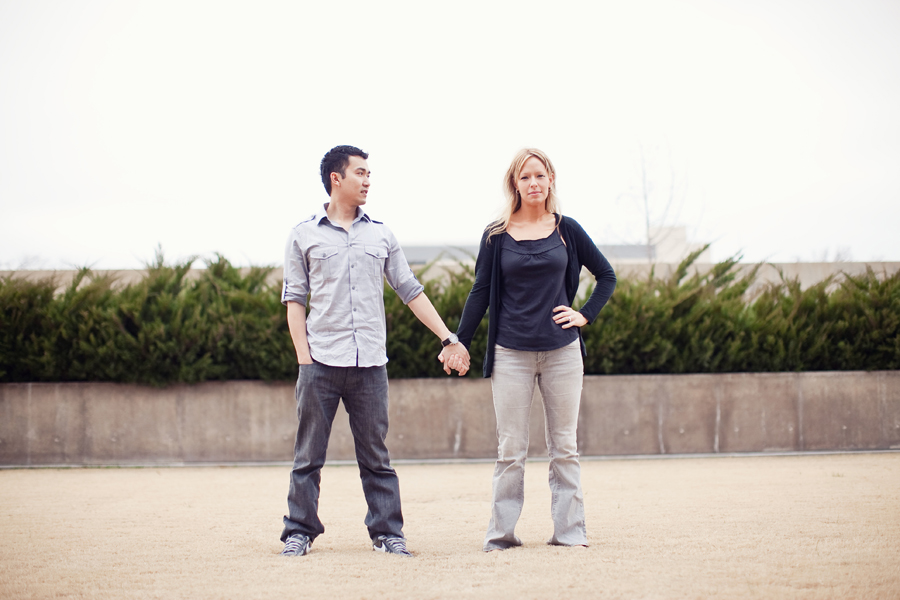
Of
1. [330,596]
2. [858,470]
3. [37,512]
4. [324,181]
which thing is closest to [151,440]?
[37,512]

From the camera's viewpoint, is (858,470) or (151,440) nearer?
(858,470)

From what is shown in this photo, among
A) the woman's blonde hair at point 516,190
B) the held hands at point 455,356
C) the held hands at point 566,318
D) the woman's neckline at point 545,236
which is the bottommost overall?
the held hands at point 455,356

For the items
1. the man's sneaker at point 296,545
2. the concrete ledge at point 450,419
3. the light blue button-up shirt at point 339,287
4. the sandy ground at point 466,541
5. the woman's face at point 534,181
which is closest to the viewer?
the sandy ground at point 466,541

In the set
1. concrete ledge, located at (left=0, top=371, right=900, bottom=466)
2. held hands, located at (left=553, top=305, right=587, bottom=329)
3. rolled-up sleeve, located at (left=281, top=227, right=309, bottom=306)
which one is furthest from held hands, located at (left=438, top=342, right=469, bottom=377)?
concrete ledge, located at (left=0, top=371, right=900, bottom=466)

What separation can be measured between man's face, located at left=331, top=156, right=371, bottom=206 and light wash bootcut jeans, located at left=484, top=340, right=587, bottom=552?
1119mm

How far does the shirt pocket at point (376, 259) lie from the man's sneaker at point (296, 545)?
1376 millimetres

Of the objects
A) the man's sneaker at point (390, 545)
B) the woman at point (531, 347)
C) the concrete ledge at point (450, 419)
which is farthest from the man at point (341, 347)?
the concrete ledge at point (450, 419)

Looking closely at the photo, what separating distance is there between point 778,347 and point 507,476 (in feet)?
21.5

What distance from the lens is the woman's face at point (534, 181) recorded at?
12.8 ft

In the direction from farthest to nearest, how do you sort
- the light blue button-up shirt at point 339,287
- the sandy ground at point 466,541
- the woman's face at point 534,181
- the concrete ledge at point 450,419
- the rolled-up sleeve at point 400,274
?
1. the concrete ledge at point 450,419
2. the rolled-up sleeve at point 400,274
3. the woman's face at point 534,181
4. the light blue button-up shirt at point 339,287
5. the sandy ground at point 466,541

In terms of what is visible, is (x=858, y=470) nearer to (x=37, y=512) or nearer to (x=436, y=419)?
(x=436, y=419)

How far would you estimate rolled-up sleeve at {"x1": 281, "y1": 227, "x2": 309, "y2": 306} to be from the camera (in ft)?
12.7

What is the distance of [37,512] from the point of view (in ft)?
17.2

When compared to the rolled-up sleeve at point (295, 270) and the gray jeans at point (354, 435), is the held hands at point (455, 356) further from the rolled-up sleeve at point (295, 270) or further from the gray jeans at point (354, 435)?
the rolled-up sleeve at point (295, 270)
